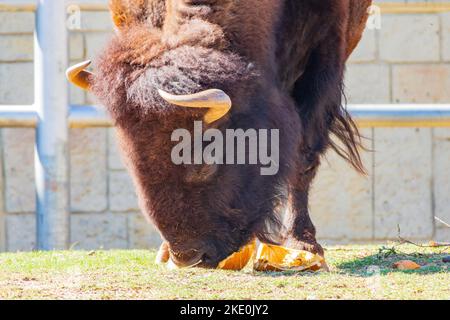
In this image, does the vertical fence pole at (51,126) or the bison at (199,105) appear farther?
the vertical fence pole at (51,126)

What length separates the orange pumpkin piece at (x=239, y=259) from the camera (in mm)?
5820

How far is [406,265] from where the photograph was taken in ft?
18.8

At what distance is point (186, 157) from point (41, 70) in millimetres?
2851

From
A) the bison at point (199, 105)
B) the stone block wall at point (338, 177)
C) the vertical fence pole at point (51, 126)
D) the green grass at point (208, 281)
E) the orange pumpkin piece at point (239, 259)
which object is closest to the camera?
the green grass at point (208, 281)

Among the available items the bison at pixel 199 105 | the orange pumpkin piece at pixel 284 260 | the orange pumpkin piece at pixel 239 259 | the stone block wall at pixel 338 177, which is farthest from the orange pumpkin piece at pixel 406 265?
the stone block wall at pixel 338 177

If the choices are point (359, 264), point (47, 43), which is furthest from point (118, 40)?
point (47, 43)

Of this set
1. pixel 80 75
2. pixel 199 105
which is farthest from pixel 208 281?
pixel 80 75

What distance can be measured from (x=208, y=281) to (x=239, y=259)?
1012 mm

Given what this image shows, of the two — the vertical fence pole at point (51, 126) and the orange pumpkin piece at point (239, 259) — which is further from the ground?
the vertical fence pole at point (51, 126)

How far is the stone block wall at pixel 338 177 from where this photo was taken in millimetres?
10969

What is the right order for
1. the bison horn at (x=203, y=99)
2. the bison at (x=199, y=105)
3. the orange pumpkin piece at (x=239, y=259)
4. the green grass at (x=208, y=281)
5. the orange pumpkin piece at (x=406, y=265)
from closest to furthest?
the green grass at (x=208, y=281), the bison horn at (x=203, y=99), the bison at (x=199, y=105), the orange pumpkin piece at (x=406, y=265), the orange pumpkin piece at (x=239, y=259)

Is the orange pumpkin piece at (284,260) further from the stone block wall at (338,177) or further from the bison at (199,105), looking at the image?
the stone block wall at (338,177)

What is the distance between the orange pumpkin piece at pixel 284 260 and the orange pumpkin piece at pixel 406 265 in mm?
443

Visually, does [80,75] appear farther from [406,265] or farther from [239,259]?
[406,265]
